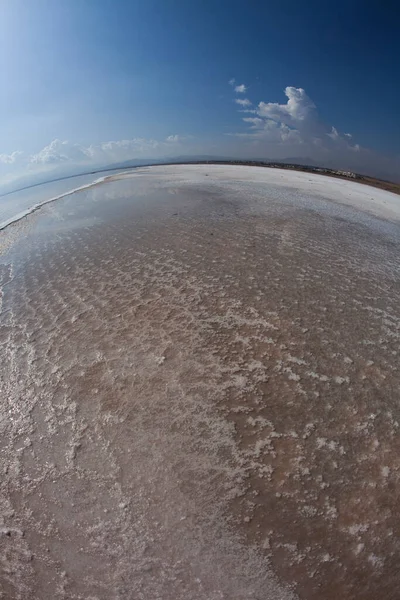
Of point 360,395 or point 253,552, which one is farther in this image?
point 360,395

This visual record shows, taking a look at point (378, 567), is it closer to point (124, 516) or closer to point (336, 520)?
point (336, 520)

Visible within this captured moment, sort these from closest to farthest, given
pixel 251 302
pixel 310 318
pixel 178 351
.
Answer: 1. pixel 178 351
2. pixel 310 318
3. pixel 251 302

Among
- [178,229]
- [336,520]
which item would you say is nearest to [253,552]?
[336,520]

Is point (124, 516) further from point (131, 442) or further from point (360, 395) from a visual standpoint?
point (360, 395)

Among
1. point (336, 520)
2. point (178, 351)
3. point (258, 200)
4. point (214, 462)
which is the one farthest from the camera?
point (258, 200)

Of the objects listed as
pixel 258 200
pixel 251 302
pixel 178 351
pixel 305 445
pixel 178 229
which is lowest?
pixel 305 445

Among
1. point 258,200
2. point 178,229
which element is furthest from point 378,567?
point 258,200

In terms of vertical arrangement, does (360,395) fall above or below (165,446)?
above
